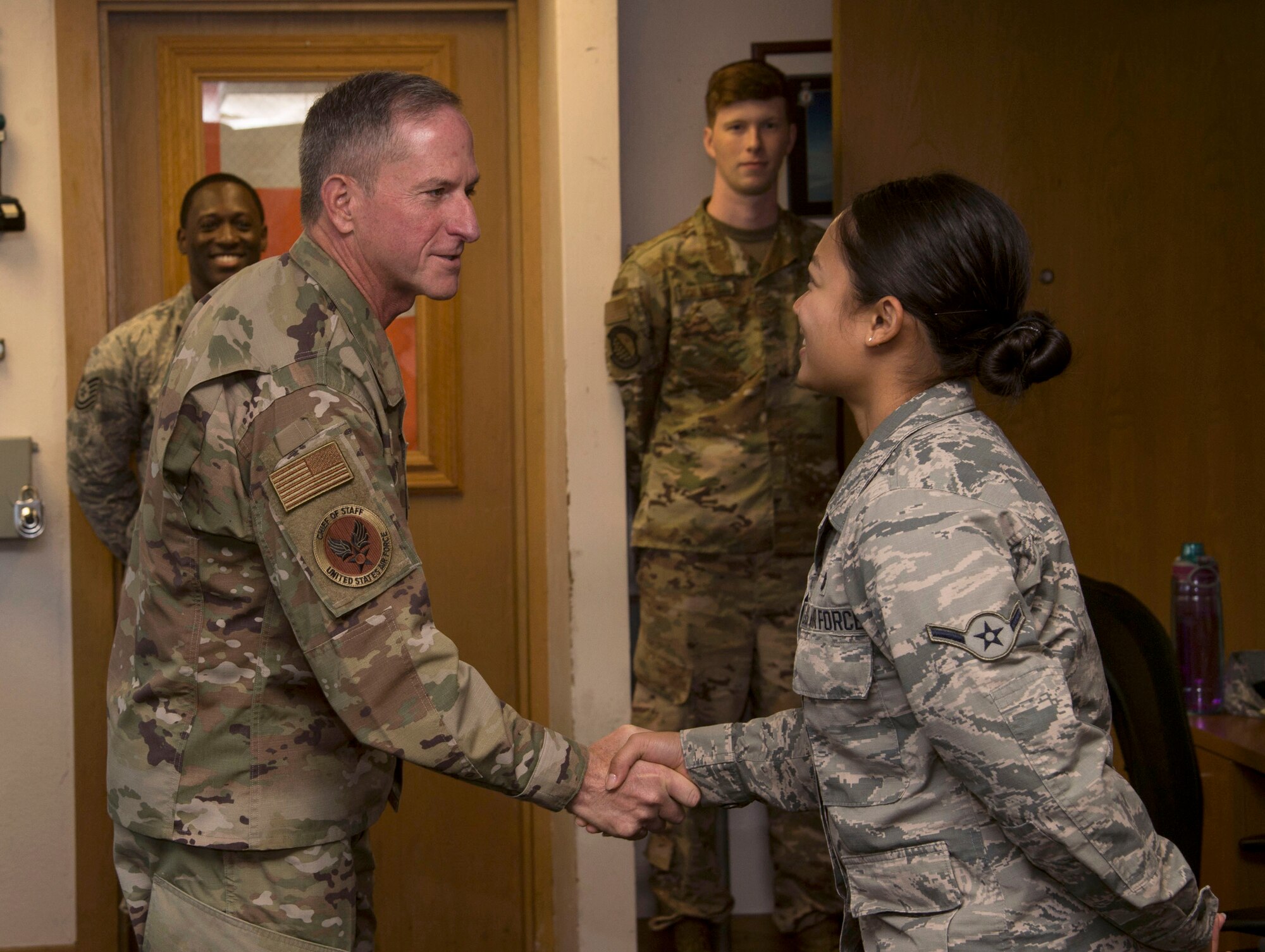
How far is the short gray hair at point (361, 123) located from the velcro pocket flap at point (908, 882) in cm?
99

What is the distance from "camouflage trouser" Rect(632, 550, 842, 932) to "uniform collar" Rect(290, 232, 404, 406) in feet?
4.26

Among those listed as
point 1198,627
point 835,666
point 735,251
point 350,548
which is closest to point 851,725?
point 835,666

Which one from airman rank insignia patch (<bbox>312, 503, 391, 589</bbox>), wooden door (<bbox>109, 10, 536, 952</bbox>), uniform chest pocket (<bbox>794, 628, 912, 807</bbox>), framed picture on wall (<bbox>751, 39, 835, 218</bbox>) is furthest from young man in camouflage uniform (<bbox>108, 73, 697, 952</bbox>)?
framed picture on wall (<bbox>751, 39, 835, 218</bbox>)

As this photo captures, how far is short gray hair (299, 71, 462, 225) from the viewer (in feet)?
4.85

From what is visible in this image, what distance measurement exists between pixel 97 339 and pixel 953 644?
224cm

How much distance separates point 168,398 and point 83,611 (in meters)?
1.58

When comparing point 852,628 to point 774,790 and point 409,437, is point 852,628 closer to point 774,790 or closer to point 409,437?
point 774,790

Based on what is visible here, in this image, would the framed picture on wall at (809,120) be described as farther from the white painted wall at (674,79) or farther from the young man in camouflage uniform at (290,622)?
the young man in camouflage uniform at (290,622)

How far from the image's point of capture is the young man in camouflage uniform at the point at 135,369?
255cm

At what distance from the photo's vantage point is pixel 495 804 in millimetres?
2893

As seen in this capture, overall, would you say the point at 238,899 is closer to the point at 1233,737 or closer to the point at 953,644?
the point at 953,644

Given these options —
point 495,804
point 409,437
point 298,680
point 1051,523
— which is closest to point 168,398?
point 298,680

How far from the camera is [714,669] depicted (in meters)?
2.67

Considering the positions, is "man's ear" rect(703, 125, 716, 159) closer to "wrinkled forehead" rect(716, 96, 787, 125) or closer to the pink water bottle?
"wrinkled forehead" rect(716, 96, 787, 125)
